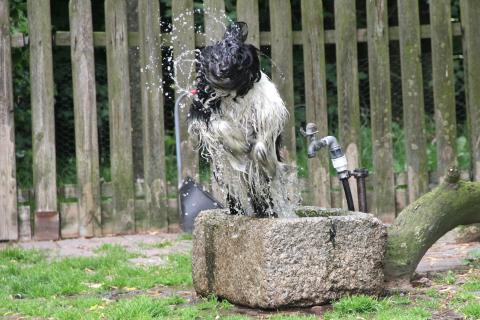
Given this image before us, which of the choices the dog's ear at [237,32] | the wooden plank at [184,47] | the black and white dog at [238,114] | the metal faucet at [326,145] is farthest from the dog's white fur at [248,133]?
the wooden plank at [184,47]

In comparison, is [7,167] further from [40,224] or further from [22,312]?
[22,312]

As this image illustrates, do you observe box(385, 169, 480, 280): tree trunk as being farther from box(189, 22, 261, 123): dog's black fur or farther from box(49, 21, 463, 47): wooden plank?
box(49, 21, 463, 47): wooden plank

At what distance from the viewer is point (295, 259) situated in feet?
13.3

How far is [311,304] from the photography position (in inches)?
163

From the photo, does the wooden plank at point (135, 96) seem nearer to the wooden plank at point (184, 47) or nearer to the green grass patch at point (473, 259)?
the wooden plank at point (184, 47)

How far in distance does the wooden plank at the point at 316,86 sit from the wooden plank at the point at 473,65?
123cm

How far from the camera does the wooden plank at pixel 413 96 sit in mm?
6922

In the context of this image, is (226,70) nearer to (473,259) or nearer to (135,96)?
(473,259)

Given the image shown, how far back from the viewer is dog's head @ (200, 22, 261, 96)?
3859mm

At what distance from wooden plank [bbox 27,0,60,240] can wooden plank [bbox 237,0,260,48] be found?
5.13 feet

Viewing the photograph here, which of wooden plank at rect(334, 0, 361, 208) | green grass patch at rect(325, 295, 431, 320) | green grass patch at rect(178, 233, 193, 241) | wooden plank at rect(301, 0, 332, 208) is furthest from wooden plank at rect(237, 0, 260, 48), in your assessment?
green grass patch at rect(325, 295, 431, 320)

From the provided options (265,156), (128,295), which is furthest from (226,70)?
(128,295)

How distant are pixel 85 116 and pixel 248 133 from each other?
3.09m

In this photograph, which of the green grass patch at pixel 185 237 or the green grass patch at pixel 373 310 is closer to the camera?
the green grass patch at pixel 373 310
